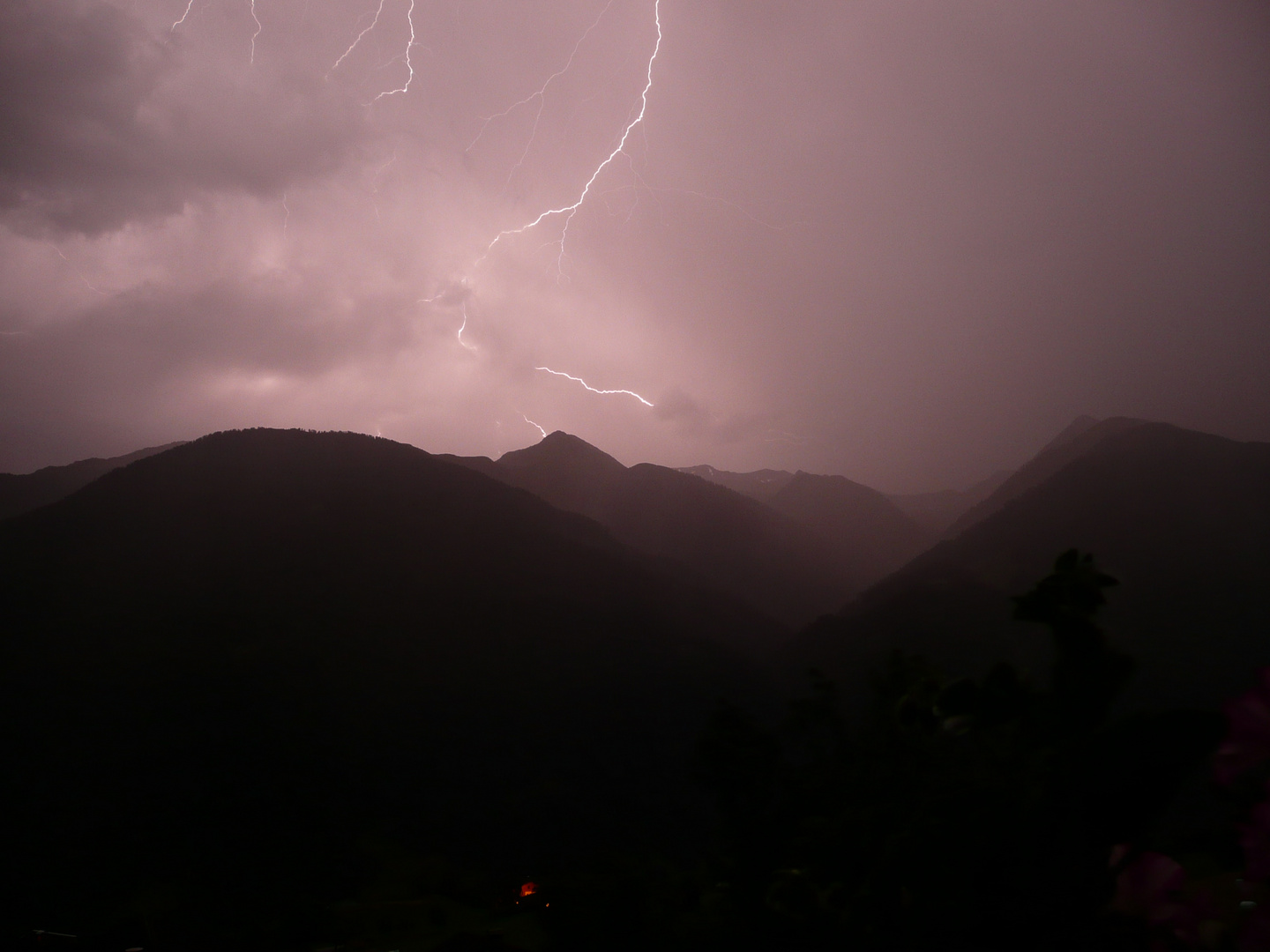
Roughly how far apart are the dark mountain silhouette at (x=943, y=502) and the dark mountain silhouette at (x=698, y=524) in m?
49.4

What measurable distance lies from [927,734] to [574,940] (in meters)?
1.17

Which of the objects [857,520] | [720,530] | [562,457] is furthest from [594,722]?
[857,520]

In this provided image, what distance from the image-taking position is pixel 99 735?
31.9m

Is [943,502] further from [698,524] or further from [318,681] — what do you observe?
[318,681]

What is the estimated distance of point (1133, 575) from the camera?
2074 inches

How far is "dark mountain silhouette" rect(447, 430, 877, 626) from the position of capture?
298 ft

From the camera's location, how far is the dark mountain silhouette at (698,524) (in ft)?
298

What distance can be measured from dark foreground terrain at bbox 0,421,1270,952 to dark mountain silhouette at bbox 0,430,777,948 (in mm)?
229

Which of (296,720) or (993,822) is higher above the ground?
Answer: (993,822)

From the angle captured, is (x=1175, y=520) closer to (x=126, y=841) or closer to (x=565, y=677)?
(x=565, y=677)

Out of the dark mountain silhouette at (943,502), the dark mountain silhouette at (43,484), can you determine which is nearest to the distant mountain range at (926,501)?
the dark mountain silhouette at (943,502)

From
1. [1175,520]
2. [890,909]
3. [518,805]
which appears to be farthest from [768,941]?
[1175,520]

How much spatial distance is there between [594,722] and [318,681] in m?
17.0

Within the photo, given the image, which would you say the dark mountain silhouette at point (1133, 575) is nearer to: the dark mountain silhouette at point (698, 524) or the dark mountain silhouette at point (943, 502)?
the dark mountain silhouette at point (698, 524)
